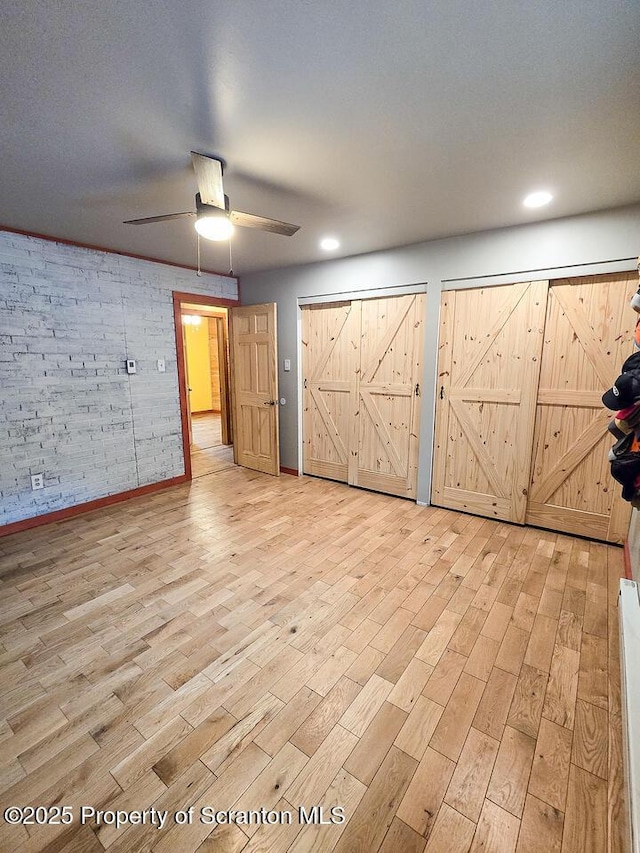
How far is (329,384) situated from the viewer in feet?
14.5

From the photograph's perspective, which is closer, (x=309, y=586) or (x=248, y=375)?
(x=309, y=586)

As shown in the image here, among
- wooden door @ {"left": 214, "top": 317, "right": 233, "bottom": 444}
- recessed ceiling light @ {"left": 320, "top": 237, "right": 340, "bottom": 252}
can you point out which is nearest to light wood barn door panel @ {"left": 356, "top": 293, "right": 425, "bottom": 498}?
recessed ceiling light @ {"left": 320, "top": 237, "right": 340, "bottom": 252}

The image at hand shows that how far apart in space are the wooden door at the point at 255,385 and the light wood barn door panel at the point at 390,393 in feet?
3.82

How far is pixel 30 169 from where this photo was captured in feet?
A: 6.82

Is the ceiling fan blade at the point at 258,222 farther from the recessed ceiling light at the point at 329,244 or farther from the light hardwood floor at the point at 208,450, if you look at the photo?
the light hardwood floor at the point at 208,450

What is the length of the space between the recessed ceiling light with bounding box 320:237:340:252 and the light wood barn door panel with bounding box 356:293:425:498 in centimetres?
66

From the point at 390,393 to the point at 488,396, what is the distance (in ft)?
3.28

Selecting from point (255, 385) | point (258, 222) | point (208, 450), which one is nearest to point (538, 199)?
point (258, 222)

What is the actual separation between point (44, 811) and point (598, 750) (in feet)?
6.76

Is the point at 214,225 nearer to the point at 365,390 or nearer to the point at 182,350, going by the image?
the point at 365,390

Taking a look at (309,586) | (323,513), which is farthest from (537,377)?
(309,586)

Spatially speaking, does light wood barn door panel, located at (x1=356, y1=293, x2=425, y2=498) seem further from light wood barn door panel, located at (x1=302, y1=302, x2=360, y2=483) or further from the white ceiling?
the white ceiling

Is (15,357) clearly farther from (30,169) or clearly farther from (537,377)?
(537,377)

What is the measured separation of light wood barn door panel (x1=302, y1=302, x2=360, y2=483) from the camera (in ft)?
13.8
